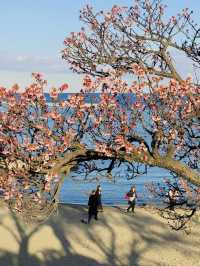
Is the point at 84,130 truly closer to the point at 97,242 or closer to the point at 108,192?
the point at 97,242

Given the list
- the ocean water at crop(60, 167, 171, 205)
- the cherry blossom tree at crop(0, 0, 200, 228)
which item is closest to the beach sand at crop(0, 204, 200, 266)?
the cherry blossom tree at crop(0, 0, 200, 228)

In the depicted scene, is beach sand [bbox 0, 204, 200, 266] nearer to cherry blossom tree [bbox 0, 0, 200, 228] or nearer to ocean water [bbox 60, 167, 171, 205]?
cherry blossom tree [bbox 0, 0, 200, 228]

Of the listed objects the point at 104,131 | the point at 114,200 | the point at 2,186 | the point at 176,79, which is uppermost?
the point at 176,79

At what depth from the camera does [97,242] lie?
25766mm

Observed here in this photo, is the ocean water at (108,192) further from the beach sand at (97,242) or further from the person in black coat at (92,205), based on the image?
the person in black coat at (92,205)

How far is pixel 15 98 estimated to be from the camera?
11.6m

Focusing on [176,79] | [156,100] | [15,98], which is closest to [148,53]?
[176,79]

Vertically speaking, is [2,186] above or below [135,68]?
below

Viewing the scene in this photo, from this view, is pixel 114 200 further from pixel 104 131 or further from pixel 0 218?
pixel 104 131

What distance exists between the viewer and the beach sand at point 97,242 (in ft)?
77.7

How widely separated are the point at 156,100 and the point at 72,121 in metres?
1.93

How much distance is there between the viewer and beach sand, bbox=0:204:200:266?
23.7m

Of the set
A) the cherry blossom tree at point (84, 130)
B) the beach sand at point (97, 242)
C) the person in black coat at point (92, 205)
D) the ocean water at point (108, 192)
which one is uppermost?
the cherry blossom tree at point (84, 130)

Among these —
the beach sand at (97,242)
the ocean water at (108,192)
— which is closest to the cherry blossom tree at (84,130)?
the beach sand at (97,242)
